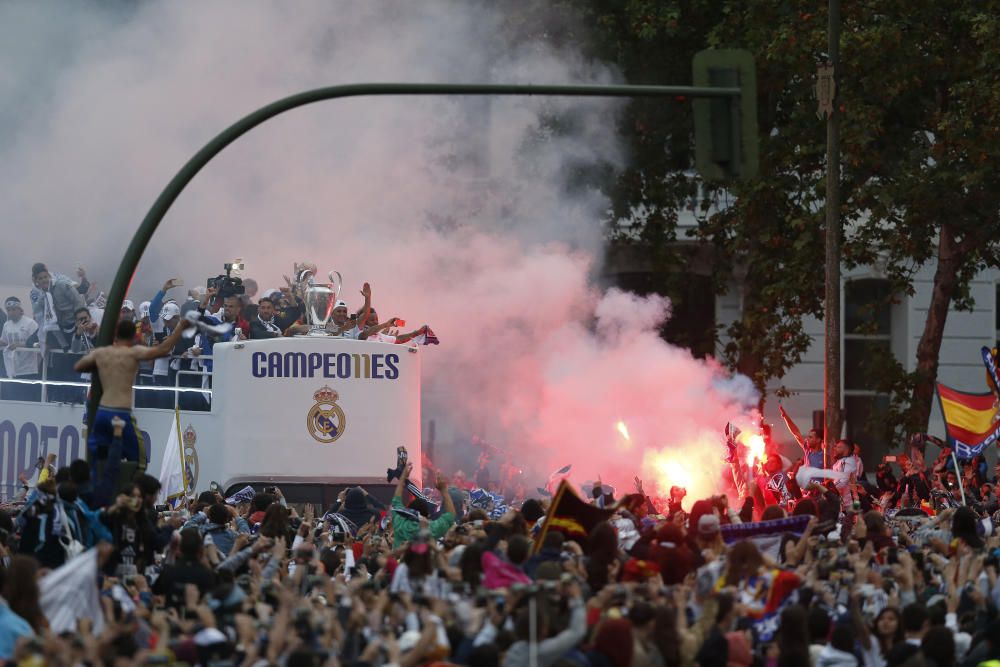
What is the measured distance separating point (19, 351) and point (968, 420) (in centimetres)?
1079

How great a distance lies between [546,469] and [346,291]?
4046mm

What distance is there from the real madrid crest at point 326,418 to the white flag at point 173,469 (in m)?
1.39

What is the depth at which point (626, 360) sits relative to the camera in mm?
26719

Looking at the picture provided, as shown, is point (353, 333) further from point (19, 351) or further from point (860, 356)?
point (860, 356)

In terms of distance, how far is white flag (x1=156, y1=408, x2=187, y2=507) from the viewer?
18.7 metres

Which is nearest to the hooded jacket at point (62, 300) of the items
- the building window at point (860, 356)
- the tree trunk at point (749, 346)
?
the tree trunk at point (749, 346)

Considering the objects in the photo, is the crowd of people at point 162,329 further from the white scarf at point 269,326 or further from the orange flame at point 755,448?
the orange flame at point 755,448

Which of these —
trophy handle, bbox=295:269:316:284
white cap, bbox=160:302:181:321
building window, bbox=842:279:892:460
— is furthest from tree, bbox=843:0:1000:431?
white cap, bbox=160:302:181:321

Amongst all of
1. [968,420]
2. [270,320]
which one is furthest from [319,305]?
[968,420]

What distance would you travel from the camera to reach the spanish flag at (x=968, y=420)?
19953 mm

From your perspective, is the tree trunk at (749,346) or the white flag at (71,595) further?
the tree trunk at (749,346)

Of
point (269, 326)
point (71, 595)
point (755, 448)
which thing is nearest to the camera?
point (71, 595)

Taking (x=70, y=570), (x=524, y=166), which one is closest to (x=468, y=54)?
(x=524, y=166)

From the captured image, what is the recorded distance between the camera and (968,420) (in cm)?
2033
